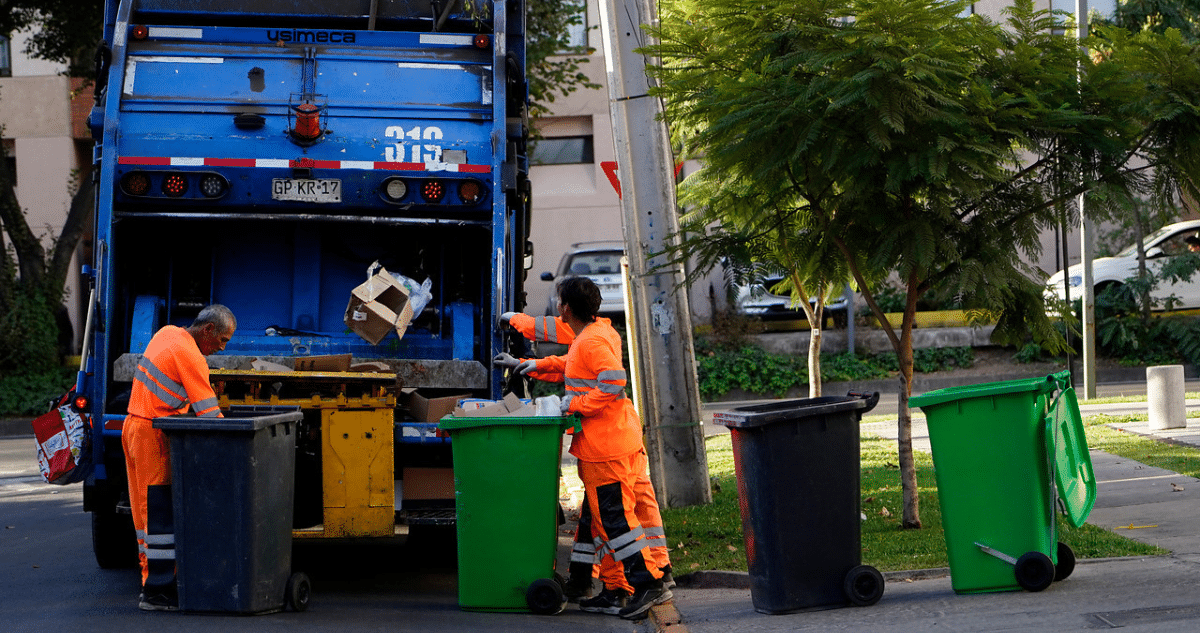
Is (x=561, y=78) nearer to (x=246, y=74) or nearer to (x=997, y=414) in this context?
(x=246, y=74)

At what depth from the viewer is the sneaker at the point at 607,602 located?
5.74 m

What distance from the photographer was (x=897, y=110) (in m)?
5.83

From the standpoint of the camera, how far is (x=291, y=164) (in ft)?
21.7

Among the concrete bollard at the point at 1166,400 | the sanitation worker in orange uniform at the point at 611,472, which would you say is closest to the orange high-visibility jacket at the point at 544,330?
the sanitation worker in orange uniform at the point at 611,472

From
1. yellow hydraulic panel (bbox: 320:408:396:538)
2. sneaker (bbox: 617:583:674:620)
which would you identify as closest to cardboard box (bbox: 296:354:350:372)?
yellow hydraulic panel (bbox: 320:408:396:538)

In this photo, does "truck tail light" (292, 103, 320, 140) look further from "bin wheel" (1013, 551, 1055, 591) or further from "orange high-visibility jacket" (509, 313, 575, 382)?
"bin wheel" (1013, 551, 1055, 591)

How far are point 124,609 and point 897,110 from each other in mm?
4335

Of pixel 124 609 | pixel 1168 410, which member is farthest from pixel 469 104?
pixel 1168 410

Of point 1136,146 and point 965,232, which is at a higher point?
point 1136,146

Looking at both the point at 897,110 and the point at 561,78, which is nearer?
the point at 897,110

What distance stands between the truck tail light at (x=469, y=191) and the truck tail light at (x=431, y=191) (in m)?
0.11

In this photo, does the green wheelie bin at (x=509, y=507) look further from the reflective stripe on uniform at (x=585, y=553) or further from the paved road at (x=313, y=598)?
the reflective stripe on uniform at (x=585, y=553)

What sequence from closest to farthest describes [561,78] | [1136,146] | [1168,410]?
[1136,146]
[1168,410]
[561,78]

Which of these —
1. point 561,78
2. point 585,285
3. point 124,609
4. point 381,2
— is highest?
point 561,78
